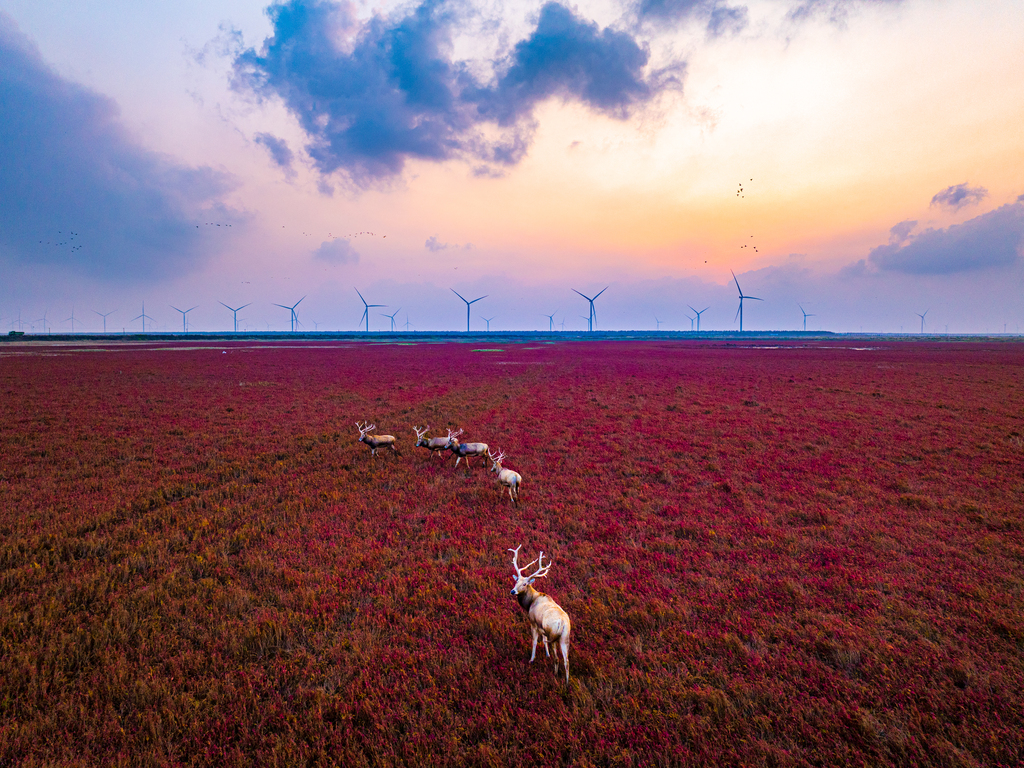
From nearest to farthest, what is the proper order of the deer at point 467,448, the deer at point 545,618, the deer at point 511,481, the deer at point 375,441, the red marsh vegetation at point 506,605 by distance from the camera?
the red marsh vegetation at point 506,605
the deer at point 545,618
the deer at point 511,481
the deer at point 467,448
the deer at point 375,441

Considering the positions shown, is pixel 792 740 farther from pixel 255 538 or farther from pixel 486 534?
pixel 255 538

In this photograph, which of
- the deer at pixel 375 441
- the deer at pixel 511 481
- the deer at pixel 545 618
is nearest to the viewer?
the deer at pixel 545 618

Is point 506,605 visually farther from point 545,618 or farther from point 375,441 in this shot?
point 375,441

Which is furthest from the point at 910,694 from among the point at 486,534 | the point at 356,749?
the point at 486,534

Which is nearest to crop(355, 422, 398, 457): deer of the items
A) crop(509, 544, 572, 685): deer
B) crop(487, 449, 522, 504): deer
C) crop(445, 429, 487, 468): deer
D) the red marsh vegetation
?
the red marsh vegetation

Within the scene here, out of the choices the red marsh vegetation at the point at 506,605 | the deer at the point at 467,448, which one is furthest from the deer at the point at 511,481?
the deer at the point at 467,448

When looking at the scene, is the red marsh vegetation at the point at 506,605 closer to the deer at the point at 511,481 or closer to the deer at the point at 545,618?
the deer at the point at 511,481

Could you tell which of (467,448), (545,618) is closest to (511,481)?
(467,448)

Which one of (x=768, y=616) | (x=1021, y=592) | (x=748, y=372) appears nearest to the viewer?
(x=768, y=616)
